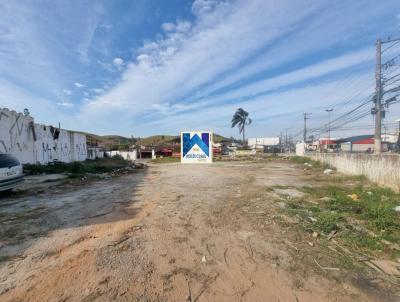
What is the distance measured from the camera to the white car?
764 centimetres

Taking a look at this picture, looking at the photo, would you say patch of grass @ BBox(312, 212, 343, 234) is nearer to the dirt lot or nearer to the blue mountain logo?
the dirt lot

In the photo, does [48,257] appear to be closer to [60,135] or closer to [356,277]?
[356,277]

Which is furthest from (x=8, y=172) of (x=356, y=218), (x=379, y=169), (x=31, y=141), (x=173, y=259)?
(x=379, y=169)

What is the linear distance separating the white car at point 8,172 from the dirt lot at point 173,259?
1820 mm

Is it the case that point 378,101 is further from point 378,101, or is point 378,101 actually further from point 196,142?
point 196,142

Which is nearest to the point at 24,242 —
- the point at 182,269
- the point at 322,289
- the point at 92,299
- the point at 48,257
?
Answer: the point at 48,257

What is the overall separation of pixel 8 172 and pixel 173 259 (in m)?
7.06

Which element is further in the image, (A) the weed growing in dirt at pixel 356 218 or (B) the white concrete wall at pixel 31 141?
(B) the white concrete wall at pixel 31 141

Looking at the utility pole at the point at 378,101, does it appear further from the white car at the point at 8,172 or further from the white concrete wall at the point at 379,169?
Answer: the white car at the point at 8,172

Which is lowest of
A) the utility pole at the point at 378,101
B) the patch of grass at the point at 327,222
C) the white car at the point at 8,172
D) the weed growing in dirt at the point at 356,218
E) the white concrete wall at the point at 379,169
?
the weed growing in dirt at the point at 356,218

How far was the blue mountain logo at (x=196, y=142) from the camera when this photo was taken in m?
11.3

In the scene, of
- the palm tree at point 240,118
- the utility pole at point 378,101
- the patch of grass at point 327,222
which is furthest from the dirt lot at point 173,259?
the palm tree at point 240,118

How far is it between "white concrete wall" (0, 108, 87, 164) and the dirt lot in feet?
A: 33.9

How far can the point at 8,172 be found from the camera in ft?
25.7
